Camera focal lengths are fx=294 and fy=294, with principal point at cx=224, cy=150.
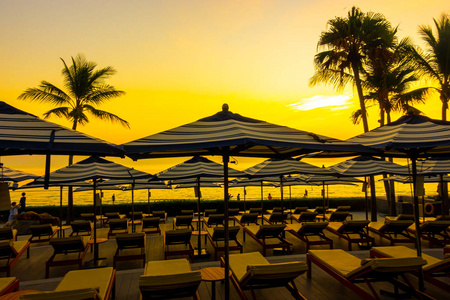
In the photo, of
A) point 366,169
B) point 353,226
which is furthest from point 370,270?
point 366,169

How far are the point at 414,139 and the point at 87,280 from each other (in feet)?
19.7

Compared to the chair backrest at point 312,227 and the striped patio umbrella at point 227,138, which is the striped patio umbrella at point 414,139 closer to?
the striped patio umbrella at point 227,138

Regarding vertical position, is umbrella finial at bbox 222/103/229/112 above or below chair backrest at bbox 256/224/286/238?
above

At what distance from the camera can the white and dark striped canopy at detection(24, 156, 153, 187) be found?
811 cm

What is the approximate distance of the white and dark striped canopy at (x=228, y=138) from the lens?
350 cm

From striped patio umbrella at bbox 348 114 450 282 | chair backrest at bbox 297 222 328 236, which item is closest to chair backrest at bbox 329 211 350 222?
chair backrest at bbox 297 222 328 236

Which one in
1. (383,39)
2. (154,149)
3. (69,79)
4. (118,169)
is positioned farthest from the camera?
(69,79)

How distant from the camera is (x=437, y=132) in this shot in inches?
191

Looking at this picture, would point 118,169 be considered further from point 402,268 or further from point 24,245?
point 402,268

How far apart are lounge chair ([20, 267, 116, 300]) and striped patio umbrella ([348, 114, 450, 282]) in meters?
4.48

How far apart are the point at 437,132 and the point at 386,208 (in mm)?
20703

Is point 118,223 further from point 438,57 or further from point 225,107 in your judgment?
point 438,57

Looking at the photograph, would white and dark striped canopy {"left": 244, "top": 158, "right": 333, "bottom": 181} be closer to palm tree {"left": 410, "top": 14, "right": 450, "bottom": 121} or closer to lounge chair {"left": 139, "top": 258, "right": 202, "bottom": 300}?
lounge chair {"left": 139, "top": 258, "right": 202, "bottom": 300}

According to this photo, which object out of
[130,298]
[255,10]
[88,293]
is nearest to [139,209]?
[255,10]
